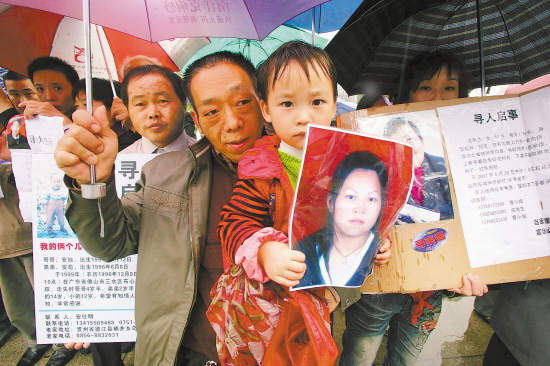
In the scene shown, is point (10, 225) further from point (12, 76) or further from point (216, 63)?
point (216, 63)

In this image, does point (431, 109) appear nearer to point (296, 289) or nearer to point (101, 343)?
point (296, 289)

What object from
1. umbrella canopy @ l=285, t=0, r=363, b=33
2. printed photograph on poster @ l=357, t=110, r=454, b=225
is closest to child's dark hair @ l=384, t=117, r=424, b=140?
printed photograph on poster @ l=357, t=110, r=454, b=225

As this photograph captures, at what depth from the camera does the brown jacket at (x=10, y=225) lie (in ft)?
7.34

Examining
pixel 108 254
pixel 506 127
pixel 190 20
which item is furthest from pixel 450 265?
pixel 190 20

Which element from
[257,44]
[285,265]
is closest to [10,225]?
[257,44]

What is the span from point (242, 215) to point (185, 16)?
110 centimetres

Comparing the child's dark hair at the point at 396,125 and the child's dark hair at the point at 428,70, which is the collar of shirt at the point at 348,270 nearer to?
the child's dark hair at the point at 396,125

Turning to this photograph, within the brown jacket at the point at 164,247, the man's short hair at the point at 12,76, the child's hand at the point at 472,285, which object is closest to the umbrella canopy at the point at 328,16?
the brown jacket at the point at 164,247

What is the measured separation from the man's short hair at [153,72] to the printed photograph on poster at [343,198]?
1348 mm

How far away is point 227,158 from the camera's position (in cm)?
158

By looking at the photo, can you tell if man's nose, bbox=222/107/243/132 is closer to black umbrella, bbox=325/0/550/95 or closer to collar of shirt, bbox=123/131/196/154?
collar of shirt, bbox=123/131/196/154

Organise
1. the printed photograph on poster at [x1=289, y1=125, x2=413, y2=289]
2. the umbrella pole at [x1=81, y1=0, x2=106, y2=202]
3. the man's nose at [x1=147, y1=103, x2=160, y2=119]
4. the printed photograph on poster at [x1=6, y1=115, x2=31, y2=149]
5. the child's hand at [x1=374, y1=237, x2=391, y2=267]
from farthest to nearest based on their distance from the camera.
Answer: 1. the printed photograph on poster at [x1=6, y1=115, x2=31, y2=149]
2. the man's nose at [x1=147, y1=103, x2=160, y2=119]
3. the child's hand at [x1=374, y1=237, x2=391, y2=267]
4. the umbrella pole at [x1=81, y1=0, x2=106, y2=202]
5. the printed photograph on poster at [x1=289, y1=125, x2=413, y2=289]

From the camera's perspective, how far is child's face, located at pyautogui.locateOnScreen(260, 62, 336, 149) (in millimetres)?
1086

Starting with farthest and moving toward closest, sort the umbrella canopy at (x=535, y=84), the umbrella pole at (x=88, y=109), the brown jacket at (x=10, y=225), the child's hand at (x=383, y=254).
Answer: the brown jacket at (x=10, y=225)
the umbrella canopy at (x=535, y=84)
the child's hand at (x=383, y=254)
the umbrella pole at (x=88, y=109)
